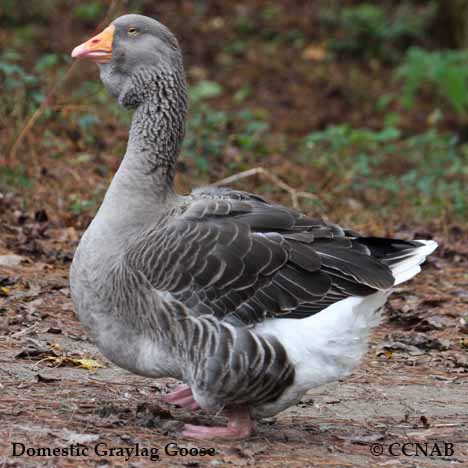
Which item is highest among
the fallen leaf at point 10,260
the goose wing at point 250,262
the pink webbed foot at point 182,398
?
the fallen leaf at point 10,260

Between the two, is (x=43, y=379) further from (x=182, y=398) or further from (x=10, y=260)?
(x=10, y=260)

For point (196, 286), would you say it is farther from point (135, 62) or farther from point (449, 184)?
point (449, 184)

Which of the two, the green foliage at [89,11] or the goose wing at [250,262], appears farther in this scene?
the green foliage at [89,11]

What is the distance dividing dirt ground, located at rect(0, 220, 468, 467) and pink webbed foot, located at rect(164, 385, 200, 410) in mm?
76

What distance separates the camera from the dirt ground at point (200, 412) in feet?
16.1

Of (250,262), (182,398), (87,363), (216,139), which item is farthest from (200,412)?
(216,139)

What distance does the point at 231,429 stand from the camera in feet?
17.5

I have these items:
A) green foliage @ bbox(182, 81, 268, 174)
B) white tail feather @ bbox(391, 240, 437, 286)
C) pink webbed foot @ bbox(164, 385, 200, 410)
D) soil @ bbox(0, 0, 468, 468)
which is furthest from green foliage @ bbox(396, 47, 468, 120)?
pink webbed foot @ bbox(164, 385, 200, 410)

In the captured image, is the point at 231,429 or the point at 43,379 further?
the point at 43,379

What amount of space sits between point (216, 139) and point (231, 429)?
308 inches

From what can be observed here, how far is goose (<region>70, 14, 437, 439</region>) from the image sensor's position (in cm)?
514

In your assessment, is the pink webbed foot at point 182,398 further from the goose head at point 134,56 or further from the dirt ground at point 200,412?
the goose head at point 134,56

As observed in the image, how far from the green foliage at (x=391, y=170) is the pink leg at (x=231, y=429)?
20.5 feet

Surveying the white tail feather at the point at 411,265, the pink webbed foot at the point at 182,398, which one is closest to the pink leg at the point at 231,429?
the pink webbed foot at the point at 182,398
